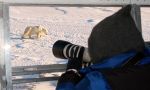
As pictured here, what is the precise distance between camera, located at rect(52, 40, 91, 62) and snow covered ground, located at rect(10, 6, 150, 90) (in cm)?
32

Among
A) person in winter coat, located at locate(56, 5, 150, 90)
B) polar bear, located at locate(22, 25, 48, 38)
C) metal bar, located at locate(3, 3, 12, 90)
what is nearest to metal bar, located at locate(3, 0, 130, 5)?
metal bar, located at locate(3, 3, 12, 90)

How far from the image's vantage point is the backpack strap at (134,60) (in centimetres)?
97

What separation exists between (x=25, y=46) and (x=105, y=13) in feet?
1.46

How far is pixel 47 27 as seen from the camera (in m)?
1.62

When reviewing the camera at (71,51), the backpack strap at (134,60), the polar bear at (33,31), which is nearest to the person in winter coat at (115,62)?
the backpack strap at (134,60)

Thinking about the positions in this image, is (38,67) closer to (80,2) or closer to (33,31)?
(33,31)

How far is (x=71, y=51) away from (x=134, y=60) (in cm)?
28

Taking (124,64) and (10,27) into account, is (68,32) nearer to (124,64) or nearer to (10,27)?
(10,27)

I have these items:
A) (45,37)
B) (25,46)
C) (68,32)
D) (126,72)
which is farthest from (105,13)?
(126,72)

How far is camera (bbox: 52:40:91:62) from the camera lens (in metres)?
1.15

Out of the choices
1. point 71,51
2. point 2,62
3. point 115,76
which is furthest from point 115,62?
point 2,62

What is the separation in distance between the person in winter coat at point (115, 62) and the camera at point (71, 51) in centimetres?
12

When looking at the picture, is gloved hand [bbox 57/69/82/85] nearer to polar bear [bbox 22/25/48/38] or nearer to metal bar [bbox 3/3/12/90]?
metal bar [bbox 3/3/12/90]

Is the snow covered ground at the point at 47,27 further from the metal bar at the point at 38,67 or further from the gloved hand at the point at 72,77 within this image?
the gloved hand at the point at 72,77
